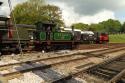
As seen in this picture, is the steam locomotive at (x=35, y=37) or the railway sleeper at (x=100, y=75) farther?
the steam locomotive at (x=35, y=37)

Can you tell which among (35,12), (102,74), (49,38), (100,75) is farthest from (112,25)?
(100,75)

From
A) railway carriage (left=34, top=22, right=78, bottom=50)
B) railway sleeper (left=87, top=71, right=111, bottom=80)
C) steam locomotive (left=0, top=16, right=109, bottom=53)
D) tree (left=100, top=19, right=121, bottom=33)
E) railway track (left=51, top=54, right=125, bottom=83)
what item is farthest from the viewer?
tree (left=100, top=19, right=121, bottom=33)

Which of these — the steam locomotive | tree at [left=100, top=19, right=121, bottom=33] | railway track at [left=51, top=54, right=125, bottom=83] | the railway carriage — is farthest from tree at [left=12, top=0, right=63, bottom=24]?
tree at [left=100, top=19, right=121, bottom=33]

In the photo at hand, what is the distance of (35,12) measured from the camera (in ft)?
175

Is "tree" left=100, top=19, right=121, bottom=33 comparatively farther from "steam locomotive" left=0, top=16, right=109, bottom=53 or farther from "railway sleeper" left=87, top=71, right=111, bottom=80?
"railway sleeper" left=87, top=71, right=111, bottom=80

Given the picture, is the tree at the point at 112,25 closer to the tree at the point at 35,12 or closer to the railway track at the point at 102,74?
the tree at the point at 35,12

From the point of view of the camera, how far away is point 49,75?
9.58m

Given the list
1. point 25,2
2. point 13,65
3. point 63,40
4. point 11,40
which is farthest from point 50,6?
point 13,65

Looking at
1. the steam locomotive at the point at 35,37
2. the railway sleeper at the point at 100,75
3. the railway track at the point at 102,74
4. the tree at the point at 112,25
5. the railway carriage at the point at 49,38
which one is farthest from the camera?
the tree at the point at 112,25

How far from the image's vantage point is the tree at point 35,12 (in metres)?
51.3

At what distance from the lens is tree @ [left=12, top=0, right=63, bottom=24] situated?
168 ft

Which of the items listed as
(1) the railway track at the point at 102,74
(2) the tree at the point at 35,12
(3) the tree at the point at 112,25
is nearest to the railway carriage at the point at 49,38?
(1) the railway track at the point at 102,74

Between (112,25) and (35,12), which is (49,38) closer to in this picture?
(35,12)

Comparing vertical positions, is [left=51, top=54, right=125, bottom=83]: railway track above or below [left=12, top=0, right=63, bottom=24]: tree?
below
